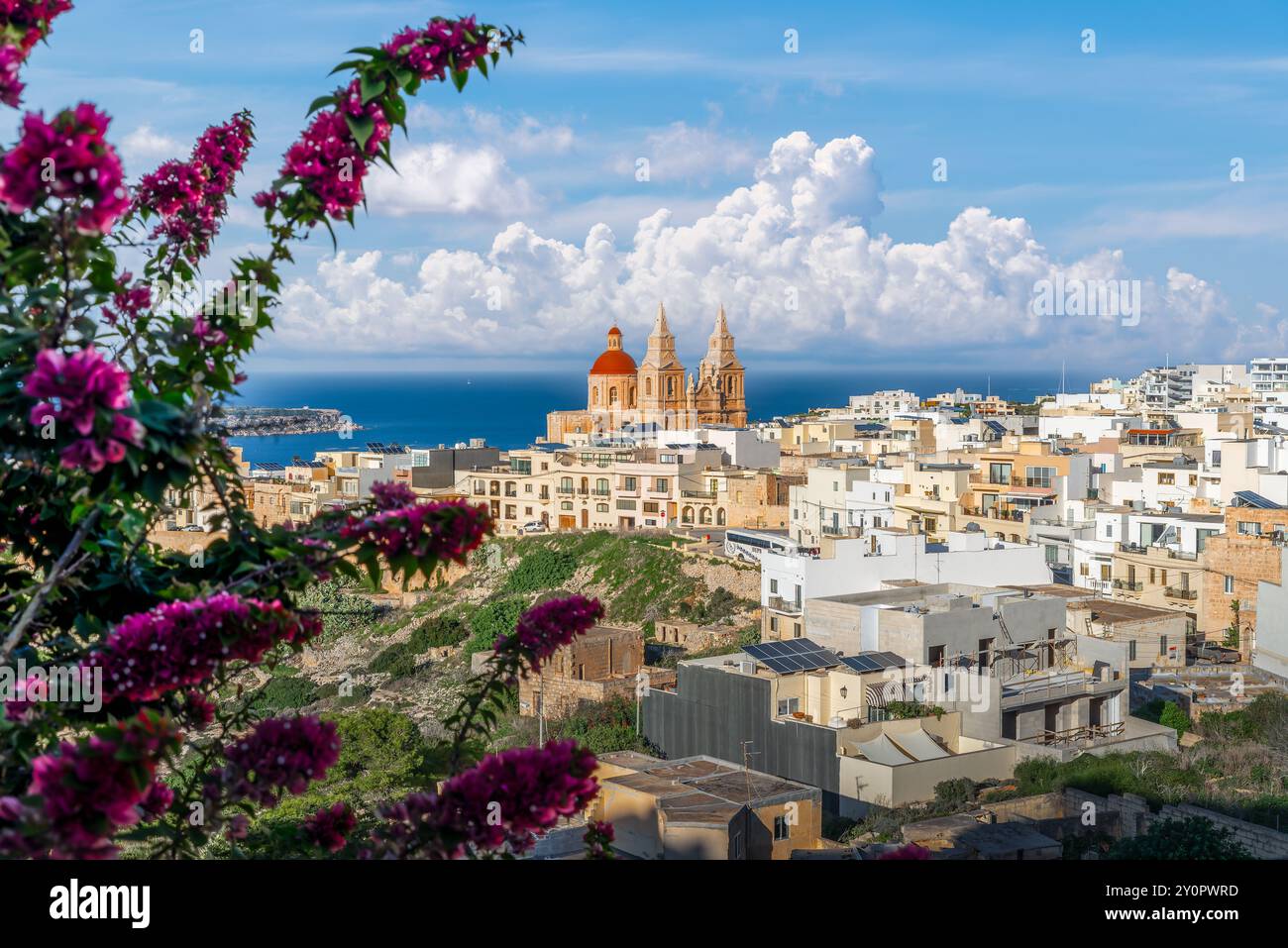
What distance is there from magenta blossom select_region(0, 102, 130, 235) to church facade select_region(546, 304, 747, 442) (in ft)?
192

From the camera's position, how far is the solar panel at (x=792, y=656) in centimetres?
1633

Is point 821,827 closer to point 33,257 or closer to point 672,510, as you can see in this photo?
point 33,257

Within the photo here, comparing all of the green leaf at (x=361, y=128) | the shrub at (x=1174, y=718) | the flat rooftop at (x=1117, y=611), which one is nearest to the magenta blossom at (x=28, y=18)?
the green leaf at (x=361, y=128)

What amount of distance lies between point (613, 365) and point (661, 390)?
11.7ft

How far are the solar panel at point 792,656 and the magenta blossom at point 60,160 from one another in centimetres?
1462

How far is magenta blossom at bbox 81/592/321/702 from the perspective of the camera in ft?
7.13

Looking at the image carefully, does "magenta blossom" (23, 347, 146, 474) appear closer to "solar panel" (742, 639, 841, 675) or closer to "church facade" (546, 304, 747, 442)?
"solar panel" (742, 639, 841, 675)

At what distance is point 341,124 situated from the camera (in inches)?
98.8

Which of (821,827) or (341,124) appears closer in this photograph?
(341,124)

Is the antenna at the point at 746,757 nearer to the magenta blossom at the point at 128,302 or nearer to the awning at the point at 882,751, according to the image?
the awning at the point at 882,751

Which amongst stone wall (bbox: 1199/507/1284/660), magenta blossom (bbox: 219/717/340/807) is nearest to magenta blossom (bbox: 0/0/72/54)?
magenta blossom (bbox: 219/717/340/807)

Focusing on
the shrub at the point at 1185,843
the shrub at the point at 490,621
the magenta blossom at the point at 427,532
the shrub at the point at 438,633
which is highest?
the magenta blossom at the point at 427,532
